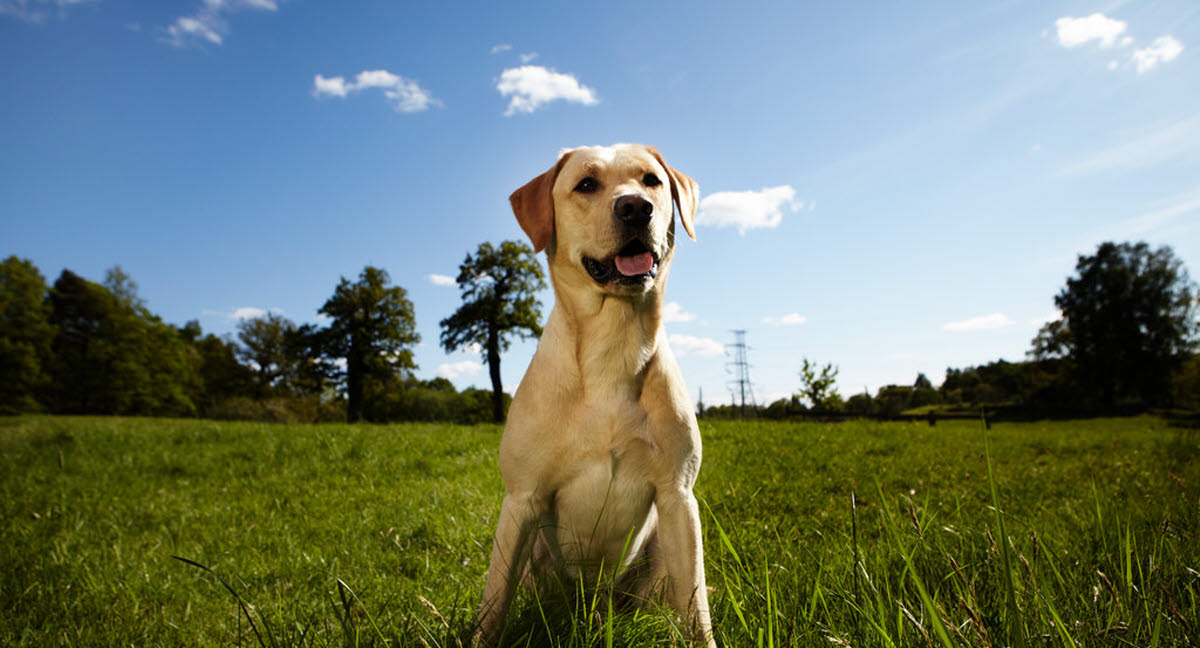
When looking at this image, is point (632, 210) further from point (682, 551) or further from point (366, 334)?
point (366, 334)

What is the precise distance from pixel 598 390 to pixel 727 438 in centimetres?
797

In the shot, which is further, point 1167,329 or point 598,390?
point 1167,329

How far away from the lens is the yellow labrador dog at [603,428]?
2.42 m

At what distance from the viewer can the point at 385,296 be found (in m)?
42.7

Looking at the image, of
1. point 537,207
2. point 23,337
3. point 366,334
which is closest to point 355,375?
point 366,334

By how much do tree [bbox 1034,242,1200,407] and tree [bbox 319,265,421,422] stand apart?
169 feet

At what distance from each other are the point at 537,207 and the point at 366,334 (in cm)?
Answer: 4157

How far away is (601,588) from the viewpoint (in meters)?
2.45

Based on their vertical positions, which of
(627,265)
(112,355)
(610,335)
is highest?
(112,355)

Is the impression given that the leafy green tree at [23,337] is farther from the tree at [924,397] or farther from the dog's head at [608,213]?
the tree at [924,397]

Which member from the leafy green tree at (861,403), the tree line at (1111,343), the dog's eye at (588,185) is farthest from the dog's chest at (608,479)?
the tree line at (1111,343)

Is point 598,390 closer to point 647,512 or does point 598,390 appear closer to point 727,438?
point 647,512

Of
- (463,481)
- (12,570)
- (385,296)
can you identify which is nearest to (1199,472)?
(463,481)

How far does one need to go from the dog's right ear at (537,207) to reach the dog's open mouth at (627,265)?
0.87 feet
